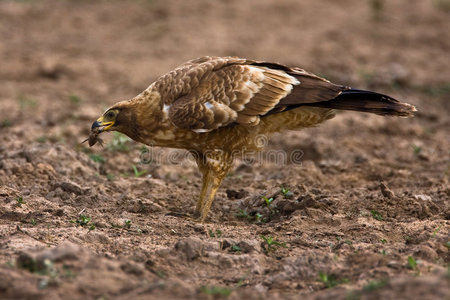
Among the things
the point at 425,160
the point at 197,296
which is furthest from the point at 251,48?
the point at 197,296

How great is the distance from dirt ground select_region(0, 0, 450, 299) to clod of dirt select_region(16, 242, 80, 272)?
0.04ft

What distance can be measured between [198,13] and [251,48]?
8.72ft

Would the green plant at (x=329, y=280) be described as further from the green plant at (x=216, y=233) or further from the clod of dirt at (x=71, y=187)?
the clod of dirt at (x=71, y=187)

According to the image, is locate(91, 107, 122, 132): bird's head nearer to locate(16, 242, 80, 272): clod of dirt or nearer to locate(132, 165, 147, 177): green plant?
locate(132, 165, 147, 177): green plant

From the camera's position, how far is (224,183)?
7.80m

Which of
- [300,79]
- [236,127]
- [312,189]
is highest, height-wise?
[300,79]

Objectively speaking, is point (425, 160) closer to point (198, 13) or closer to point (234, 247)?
point (234, 247)

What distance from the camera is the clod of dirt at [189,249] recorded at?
16.5ft

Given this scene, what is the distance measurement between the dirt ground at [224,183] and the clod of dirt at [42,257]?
0.01m

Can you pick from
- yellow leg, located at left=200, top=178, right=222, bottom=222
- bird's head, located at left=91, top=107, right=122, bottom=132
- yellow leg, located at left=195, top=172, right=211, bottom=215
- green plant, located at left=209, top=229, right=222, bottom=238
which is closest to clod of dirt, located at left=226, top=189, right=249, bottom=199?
yellow leg, located at left=195, top=172, right=211, bottom=215

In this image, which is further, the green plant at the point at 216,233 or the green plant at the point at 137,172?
the green plant at the point at 137,172

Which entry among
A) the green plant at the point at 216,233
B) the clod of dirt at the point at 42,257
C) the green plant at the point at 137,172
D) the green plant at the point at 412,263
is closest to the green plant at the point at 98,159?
the green plant at the point at 137,172

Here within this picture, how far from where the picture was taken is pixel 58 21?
1583 cm

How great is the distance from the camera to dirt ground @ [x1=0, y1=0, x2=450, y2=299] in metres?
4.54
